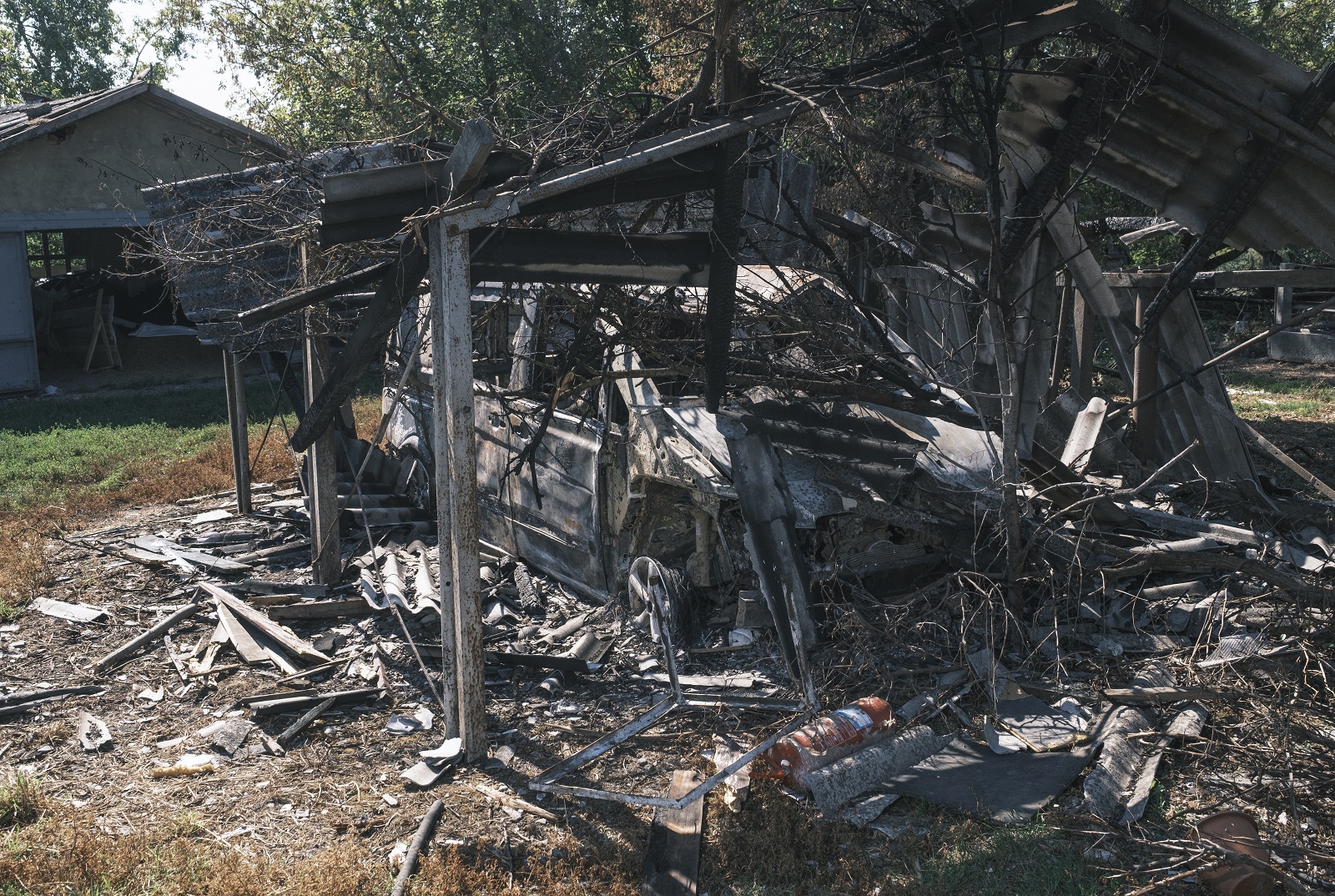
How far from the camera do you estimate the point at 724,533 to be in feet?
17.7

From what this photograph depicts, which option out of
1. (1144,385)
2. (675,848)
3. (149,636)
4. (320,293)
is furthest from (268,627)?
(1144,385)

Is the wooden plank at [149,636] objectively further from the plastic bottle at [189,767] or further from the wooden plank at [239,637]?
the plastic bottle at [189,767]

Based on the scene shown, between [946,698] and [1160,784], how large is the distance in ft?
3.45

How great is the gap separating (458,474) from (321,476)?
9.45 ft

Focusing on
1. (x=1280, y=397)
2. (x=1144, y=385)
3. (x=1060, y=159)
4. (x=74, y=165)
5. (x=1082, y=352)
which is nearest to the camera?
(x=1060, y=159)

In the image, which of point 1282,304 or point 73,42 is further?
point 73,42

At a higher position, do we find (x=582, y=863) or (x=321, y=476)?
(x=321, y=476)

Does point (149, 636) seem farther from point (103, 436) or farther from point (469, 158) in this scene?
point (103, 436)

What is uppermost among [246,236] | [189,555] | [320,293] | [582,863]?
[246,236]

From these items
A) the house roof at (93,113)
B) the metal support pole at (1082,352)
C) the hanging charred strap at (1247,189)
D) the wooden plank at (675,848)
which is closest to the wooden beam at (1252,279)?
the hanging charred strap at (1247,189)

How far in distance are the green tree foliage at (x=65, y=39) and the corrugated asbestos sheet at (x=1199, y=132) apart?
160ft

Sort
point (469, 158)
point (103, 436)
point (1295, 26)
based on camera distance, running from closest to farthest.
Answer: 1. point (469, 158)
2. point (103, 436)
3. point (1295, 26)

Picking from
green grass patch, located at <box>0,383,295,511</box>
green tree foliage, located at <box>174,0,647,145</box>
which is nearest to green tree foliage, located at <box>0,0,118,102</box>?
green tree foliage, located at <box>174,0,647,145</box>

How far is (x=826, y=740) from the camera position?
430cm
